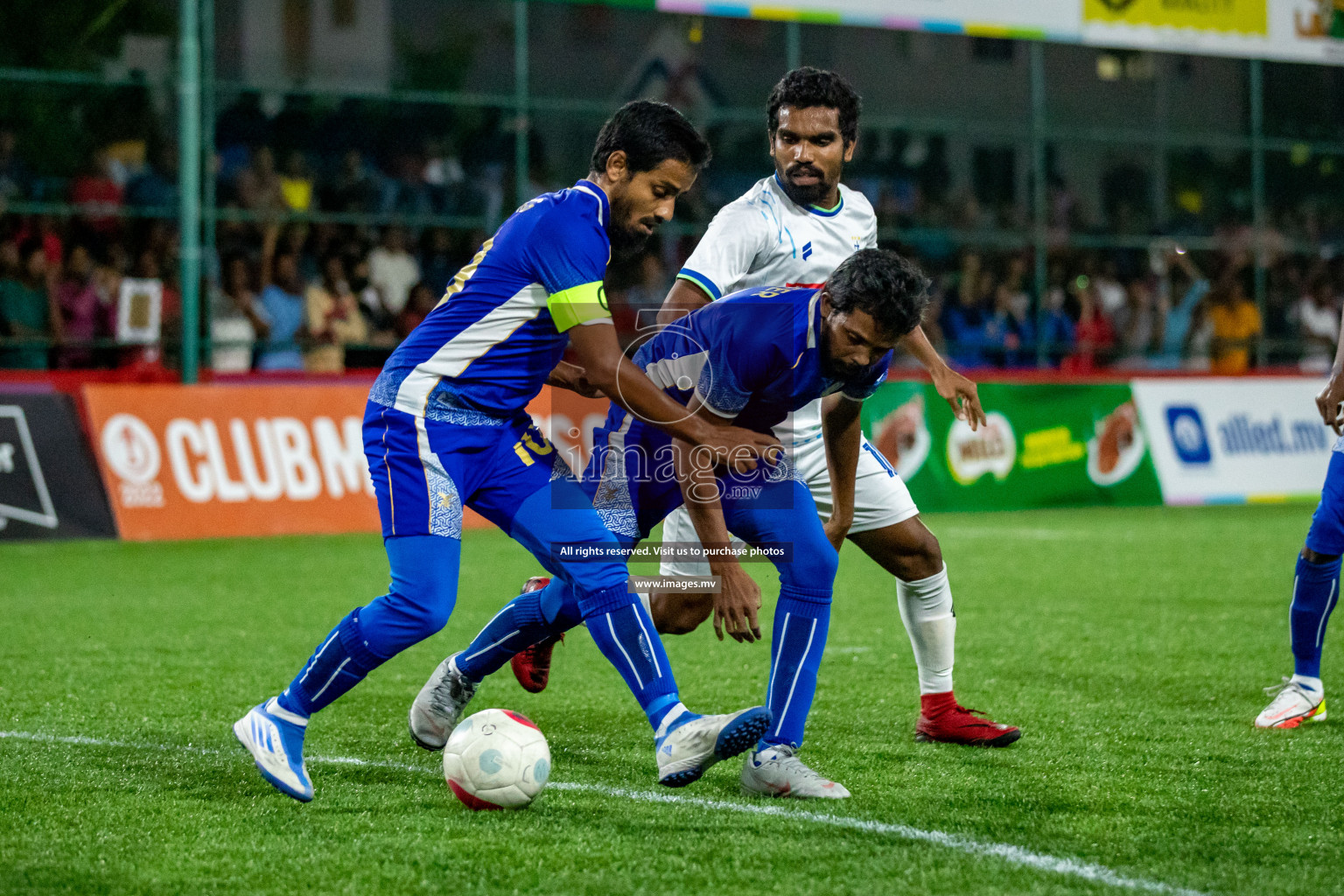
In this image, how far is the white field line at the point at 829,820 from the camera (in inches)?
146

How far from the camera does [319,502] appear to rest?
12969 millimetres

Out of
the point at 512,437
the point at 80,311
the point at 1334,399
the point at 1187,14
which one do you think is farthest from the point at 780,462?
the point at 1187,14

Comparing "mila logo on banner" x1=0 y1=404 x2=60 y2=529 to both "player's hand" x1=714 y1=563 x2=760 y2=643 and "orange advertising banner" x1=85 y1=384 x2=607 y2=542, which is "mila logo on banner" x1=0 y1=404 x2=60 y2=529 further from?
"player's hand" x1=714 y1=563 x2=760 y2=643

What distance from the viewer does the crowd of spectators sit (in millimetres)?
14906

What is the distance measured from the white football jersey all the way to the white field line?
4.85 ft

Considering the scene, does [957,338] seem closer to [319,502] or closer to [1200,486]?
[1200,486]

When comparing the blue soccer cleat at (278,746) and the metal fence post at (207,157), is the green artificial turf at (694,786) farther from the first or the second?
the metal fence post at (207,157)

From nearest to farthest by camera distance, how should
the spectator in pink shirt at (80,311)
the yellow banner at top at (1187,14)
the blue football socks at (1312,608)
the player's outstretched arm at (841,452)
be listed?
the player's outstretched arm at (841,452) → the blue football socks at (1312,608) → the spectator in pink shirt at (80,311) → the yellow banner at top at (1187,14)

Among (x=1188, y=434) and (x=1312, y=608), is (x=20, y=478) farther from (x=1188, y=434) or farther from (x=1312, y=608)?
(x=1188, y=434)

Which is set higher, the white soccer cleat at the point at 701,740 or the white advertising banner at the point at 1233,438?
the white soccer cleat at the point at 701,740

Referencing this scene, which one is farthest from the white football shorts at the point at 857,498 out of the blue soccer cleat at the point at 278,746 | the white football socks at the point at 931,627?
the blue soccer cleat at the point at 278,746

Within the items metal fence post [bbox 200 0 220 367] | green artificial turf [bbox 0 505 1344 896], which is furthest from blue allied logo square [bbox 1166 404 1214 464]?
metal fence post [bbox 200 0 220 367]

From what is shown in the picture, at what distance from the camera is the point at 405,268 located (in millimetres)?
16438

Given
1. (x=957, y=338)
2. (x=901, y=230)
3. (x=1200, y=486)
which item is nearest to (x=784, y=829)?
(x=1200, y=486)
